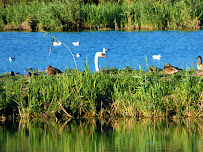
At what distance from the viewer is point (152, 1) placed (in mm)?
33656

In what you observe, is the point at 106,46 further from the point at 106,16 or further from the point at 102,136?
the point at 102,136

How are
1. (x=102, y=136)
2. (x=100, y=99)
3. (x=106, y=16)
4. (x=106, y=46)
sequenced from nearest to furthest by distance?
1. (x=102, y=136)
2. (x=100, y=99)
3. (x=106, y=46)
4. (x=106, y=16)

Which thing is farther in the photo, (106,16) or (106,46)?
(106,16)

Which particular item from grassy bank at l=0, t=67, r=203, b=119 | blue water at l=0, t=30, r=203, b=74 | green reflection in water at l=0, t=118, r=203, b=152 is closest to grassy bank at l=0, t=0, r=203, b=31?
blue water at l=0, t=30, r=203, b=74

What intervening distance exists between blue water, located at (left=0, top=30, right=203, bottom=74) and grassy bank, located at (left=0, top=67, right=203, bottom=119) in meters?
7.24

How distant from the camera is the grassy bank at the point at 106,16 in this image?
98.6ft

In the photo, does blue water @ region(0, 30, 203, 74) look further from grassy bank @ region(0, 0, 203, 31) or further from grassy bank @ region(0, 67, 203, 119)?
grassy bank @ region(0, 67, 203, 119)

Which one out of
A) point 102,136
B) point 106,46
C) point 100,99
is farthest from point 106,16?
point 102,136

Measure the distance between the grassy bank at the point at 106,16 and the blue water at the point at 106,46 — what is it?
1353mm

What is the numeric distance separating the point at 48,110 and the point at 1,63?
36.6ft

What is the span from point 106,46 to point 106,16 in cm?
724

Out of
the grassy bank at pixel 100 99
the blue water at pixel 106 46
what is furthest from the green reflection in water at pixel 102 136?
the blue water at pixel 106 46

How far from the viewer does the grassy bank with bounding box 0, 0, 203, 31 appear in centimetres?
3006

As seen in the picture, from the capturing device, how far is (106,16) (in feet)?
104
